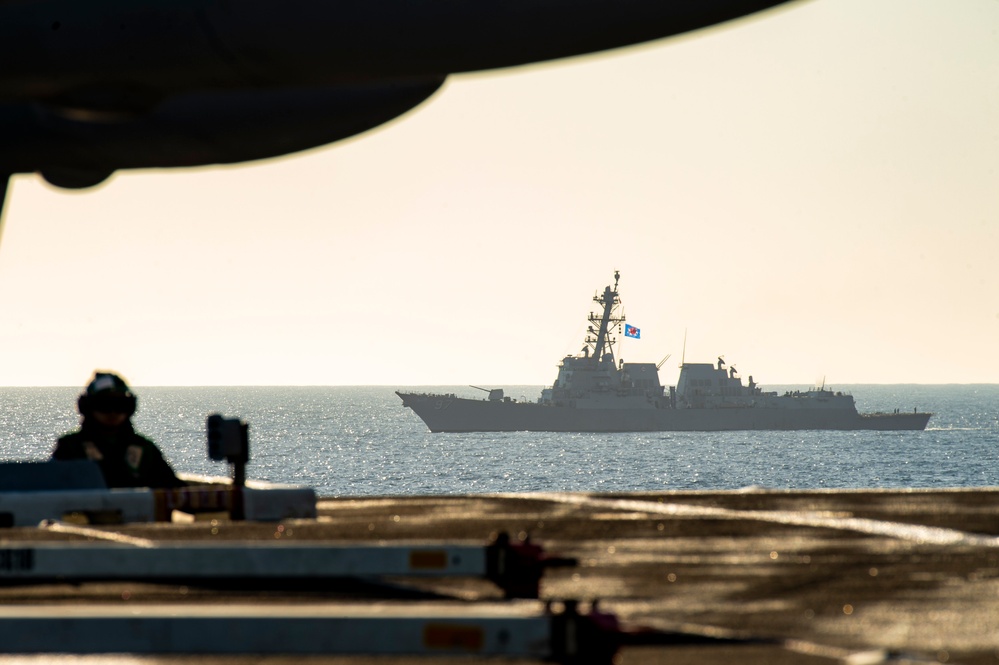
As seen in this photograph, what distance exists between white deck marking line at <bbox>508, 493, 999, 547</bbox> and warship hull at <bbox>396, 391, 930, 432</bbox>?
146155mm

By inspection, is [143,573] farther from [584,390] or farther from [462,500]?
[584,390]

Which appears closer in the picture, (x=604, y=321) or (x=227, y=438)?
(x=227, y=438)

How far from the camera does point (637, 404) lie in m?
161

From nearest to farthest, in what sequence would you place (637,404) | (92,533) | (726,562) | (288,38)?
(288,38)
(726,562)
(92,533)
(637,404)

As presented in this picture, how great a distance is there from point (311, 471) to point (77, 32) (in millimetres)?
115218

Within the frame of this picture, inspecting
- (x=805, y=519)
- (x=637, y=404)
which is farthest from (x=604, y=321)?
(x=805, y=519)

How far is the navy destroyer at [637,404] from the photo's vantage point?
159 metres

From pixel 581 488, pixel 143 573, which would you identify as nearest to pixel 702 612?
pixel 143 573

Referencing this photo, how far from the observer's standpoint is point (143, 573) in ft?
23.8

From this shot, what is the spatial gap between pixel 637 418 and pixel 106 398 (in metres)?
151

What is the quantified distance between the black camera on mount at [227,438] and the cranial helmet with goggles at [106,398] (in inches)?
30.3

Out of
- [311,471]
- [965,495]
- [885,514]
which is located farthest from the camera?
[311,471]

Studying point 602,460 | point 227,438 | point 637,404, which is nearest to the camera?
point 227,438

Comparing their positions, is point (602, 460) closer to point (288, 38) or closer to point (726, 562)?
point (726, 562)
